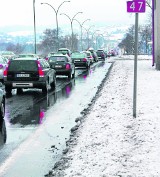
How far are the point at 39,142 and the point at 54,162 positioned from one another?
1696 millimetres

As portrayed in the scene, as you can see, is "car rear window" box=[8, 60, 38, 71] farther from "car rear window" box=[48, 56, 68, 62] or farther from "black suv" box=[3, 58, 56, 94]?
"car rear window" box=[48, 56, 68, 62]

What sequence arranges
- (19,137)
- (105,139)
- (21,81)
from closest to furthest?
(105,139), (19,137), (21,81)

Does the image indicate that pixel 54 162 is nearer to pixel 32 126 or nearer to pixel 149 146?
pixel 149 146

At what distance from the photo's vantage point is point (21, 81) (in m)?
19.2

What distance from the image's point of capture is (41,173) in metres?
6.61

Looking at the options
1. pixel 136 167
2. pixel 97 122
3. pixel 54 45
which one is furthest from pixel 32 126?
pixel 54 45

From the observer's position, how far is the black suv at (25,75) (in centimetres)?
1927

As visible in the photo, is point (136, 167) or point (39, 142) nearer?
point (136, 167)

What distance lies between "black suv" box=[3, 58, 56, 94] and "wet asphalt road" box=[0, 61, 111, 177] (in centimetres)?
152

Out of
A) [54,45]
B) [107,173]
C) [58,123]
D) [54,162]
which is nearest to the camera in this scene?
[107,173]

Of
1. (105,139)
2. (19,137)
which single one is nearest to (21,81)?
(19,137)

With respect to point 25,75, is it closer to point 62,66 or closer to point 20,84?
point 20,84

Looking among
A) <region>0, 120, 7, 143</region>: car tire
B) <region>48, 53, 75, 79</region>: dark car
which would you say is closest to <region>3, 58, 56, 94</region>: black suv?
<region>0, 120, 7, 143</region>: car tire

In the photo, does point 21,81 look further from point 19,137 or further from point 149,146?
point 149,146
